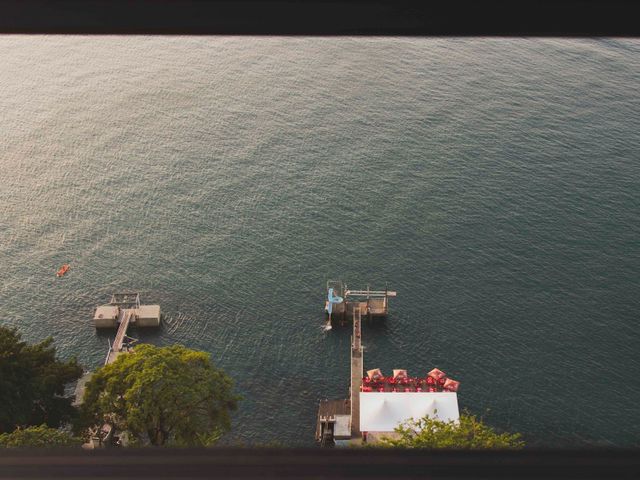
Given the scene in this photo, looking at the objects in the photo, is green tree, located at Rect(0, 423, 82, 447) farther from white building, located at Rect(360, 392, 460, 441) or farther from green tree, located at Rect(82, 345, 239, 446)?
white building, located at Rect(360, 392, 460, 441)

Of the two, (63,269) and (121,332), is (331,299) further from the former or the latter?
(63,269)

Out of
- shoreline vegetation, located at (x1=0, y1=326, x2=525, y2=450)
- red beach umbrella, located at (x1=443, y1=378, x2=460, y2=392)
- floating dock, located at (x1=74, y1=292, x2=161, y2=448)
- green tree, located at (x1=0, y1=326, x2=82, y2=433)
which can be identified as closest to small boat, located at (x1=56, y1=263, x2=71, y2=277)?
floating dock, located at (x1=74, y1=292, x2=161, y2=448)

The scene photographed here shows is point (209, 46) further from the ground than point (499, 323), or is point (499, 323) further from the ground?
point (209, 46)

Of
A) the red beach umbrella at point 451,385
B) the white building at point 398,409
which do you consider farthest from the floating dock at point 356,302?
the white building at point 398,409

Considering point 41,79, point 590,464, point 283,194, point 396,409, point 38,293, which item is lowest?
point 590,464

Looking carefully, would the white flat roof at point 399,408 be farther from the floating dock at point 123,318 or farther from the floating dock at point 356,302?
the floating dock at point 123,318

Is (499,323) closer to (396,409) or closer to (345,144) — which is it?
(396,409)

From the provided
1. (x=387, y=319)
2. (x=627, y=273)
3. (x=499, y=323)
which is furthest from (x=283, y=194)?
(x=627, y=273)

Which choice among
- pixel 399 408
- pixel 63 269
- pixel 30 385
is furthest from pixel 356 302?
pixel 30 385
